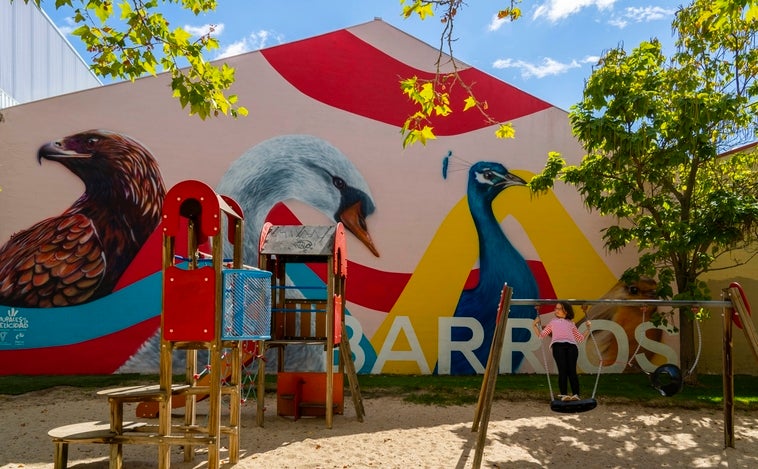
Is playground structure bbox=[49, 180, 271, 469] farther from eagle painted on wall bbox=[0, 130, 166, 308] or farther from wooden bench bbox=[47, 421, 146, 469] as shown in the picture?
eagle painted on wall bbox=[0, 130, 166, 308]

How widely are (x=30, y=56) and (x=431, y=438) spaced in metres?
14.4

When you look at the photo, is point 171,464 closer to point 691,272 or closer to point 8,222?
point 8,222

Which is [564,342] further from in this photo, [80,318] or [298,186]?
[80,318]

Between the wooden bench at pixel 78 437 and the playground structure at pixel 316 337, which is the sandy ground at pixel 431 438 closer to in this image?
the playground structure at pixel 316 337

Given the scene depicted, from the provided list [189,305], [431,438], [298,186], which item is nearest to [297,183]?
[298,186]

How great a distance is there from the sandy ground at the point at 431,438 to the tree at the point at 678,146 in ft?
9.35

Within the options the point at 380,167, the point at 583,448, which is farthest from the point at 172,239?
the point at 380,167

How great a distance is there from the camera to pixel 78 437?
5570 millimetres

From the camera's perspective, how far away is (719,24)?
5.57 metres

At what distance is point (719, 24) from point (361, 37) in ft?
27.3

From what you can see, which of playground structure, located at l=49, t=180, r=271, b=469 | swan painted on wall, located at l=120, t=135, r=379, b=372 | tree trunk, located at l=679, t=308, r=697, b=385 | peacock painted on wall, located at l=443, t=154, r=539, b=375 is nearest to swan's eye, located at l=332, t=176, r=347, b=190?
swan painted on wall, located at l=120, t=135, r=379, b=372

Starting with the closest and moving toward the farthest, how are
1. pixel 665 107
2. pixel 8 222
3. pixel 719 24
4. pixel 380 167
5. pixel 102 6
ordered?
pixel 719 24 → pixel 102 6 → pixel 665 107 → pixel 8 222 → pixel 380 167

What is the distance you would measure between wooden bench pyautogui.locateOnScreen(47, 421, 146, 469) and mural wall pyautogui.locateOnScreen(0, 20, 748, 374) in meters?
6.11

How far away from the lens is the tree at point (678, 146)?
9.58 metres
